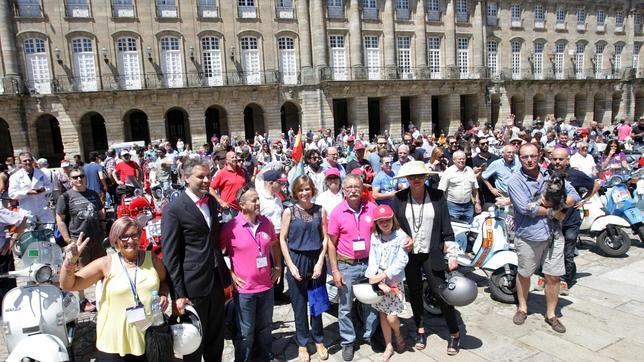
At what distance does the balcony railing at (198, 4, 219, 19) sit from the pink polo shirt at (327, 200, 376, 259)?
82.7ft

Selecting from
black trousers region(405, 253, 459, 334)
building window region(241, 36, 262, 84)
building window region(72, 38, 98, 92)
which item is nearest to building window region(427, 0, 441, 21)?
building window region(241, 36, 262, 84)

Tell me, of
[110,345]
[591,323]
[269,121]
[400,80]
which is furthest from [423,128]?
[110,345]

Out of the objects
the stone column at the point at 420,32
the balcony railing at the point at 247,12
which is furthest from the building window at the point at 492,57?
the balcony railing at the point at 247,12

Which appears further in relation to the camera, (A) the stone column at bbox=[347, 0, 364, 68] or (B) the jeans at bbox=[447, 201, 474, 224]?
(A) the stone column at bbox=[347, 0, 364, 68]

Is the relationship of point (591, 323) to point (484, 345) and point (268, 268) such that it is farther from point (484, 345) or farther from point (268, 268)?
point (268, 268)

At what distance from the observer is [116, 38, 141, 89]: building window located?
989 inches

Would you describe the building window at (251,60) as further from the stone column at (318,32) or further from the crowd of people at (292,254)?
the crowd of people at (292,254)

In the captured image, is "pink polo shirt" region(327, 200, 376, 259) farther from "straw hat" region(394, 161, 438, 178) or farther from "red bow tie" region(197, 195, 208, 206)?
"red bow tie" region(197, 195, 208, 206)

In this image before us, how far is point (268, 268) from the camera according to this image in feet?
13.4

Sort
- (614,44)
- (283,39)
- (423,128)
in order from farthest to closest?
(614,44), (423,128), (283,39)

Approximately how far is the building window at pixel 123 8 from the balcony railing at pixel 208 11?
3.83m

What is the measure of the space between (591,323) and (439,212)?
2.29 meters

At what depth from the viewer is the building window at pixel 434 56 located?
103ft

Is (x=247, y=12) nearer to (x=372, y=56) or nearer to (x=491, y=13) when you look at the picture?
(x=372, y=56)
